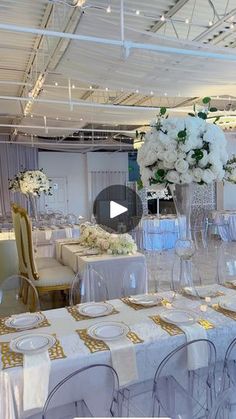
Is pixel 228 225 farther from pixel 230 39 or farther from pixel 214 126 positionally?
pixel 214 126

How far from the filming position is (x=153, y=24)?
3.71 meters

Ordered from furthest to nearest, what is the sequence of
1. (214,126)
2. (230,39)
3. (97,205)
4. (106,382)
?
(97,205)
(230,39)
(214,126)
(106,382)

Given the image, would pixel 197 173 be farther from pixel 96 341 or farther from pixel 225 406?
pixel 225 406

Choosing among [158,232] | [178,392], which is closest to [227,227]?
[158,232]

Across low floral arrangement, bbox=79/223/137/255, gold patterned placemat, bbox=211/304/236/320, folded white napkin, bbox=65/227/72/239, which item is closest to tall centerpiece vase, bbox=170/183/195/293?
gold patterned placemat, bbox=211/304/236/320

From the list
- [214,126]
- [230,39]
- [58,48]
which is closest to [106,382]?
[214,126]

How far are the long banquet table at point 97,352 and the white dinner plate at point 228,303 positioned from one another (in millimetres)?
93

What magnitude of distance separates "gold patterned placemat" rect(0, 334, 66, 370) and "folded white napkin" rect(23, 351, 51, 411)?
0.05m

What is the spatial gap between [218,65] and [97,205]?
10.5m

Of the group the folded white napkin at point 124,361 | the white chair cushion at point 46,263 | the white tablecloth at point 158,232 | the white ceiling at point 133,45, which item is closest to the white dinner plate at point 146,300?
the folded white napkin at point 124,361

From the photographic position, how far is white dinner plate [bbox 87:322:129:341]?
1.94 metres

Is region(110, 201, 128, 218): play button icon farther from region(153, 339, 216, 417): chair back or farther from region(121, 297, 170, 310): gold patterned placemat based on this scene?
region(153, 339, 216, 417): chair back

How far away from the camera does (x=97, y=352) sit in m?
1.80

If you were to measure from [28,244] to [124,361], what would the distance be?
8.10 feet
